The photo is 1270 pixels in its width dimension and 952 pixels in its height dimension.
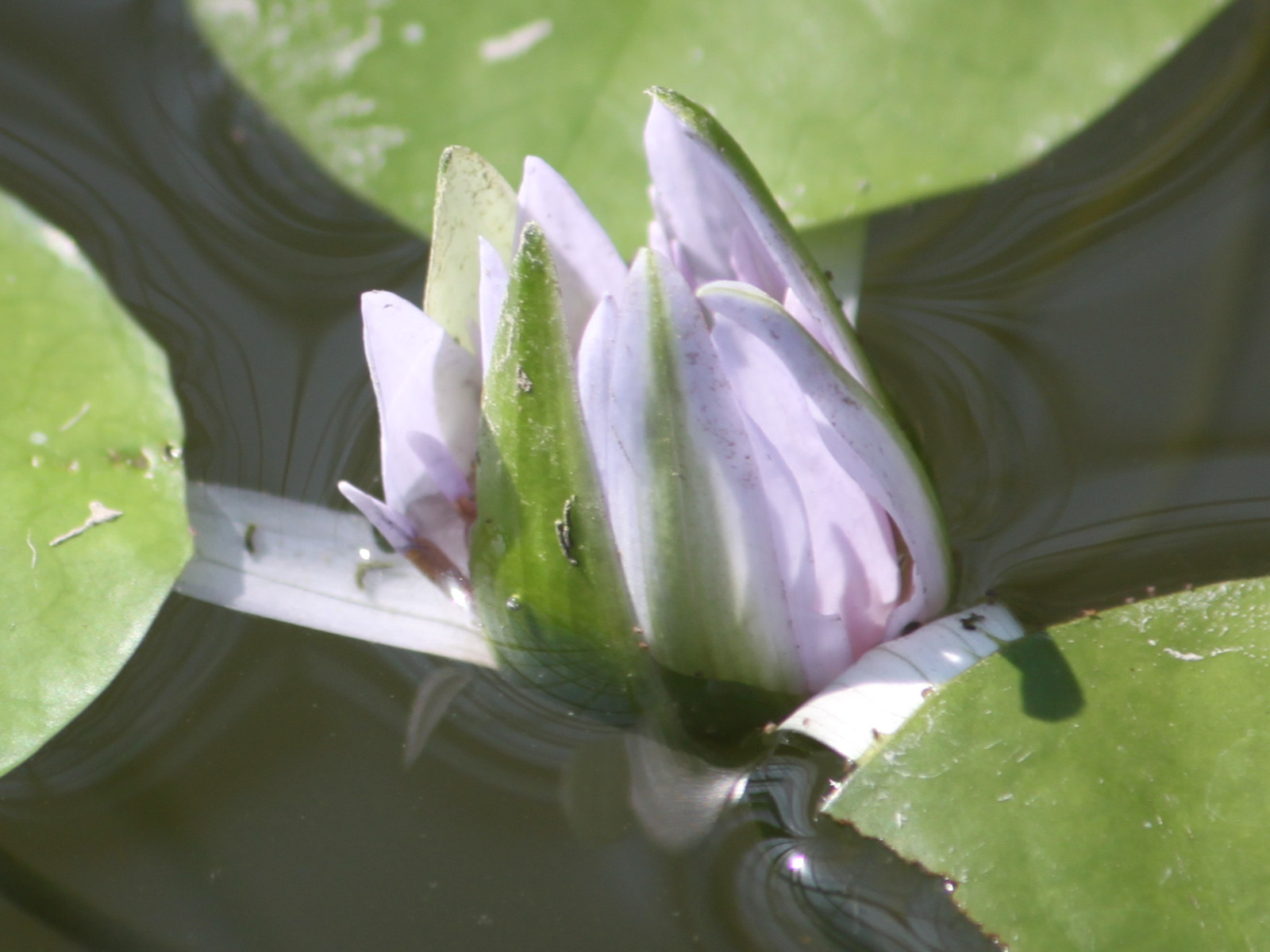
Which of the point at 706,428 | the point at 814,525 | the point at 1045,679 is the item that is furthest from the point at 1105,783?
the point at 706,428

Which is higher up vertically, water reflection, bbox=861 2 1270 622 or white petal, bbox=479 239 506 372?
white petal, bbox=479 239 506 372

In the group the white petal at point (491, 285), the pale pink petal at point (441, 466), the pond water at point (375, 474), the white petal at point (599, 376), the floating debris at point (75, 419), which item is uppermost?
the white petal at point (491, 285)

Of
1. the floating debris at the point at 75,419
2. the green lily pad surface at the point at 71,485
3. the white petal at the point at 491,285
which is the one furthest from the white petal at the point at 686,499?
the floating debris at the point at 75,419

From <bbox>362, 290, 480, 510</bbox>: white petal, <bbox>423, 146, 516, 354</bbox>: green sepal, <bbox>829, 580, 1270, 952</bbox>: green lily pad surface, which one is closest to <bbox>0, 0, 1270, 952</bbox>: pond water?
<bbox>829, 580, 1270, 952</bbox>: green lily pad surface

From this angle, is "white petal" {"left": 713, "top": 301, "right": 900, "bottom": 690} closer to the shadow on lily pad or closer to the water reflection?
the shadow on lily pad

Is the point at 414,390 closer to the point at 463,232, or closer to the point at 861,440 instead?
the point at 463,232

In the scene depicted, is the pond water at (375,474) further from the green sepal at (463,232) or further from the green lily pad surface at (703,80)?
the green sepal at (463,232)
